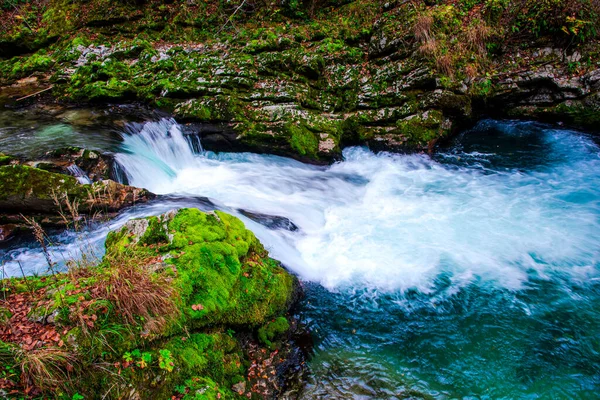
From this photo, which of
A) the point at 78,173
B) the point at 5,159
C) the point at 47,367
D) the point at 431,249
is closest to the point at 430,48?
the point at 431,249

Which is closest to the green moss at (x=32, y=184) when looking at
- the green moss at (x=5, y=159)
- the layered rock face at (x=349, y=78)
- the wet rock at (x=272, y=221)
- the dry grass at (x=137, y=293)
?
the green moss at (x=5, y=159)

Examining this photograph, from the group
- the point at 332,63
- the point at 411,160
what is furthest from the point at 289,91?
the point at 411,160

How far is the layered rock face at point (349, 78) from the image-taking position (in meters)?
9.79

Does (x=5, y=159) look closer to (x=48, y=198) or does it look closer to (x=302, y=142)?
(x=48, y=198)

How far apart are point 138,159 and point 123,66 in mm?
5132

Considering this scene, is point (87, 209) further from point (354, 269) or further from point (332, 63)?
point (332, 63)

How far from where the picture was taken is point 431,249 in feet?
20.9

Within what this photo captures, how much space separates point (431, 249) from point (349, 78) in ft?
21.5

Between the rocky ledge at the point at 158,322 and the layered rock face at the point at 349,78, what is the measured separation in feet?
18.3

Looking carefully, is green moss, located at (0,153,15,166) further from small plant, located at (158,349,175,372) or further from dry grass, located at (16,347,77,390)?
small plant, located at (158,349,175,372)

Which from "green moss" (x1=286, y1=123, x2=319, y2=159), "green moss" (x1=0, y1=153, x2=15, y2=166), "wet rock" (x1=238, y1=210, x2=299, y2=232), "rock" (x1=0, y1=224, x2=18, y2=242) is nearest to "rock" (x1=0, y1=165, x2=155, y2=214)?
"rock" (x1=0, y1=224, x2=18, y2=242)

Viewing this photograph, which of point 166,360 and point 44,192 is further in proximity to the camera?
point 44,192

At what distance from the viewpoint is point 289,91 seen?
10375 millimetres

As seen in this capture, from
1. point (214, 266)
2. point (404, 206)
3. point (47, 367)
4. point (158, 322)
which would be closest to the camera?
point (47, 367)
